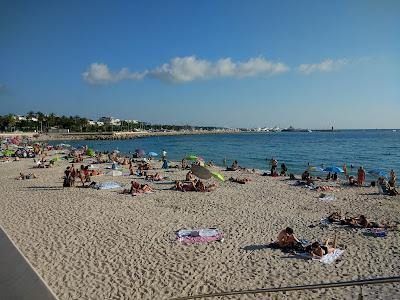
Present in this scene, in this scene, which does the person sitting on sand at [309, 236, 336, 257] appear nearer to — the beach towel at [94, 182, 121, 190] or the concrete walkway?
the concrete walkway

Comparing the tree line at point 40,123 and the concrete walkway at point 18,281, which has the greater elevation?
the tree line at point 40,123

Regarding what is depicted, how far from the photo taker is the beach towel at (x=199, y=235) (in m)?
10.2

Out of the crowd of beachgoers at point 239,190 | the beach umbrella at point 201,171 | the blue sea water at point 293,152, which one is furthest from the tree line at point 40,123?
the beach umbrella at point 201,171

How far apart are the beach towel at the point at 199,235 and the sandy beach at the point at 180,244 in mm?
270

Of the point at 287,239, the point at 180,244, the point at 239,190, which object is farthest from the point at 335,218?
the point at 239,190

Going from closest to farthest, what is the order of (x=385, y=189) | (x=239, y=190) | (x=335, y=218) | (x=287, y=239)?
(x=287, y=239), (x=335, y=218), (x=385, y=189), (x=239, y=190)

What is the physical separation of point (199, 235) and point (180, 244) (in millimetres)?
798

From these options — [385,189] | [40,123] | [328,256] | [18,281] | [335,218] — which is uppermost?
[40,123]

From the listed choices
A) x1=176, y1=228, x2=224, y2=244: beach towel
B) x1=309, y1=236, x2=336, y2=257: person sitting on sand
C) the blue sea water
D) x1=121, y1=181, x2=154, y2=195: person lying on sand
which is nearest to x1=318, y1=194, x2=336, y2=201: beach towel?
x1=309, y1=236, x2=336, y2=257: person sitting on sand

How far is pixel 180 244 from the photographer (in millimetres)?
9906

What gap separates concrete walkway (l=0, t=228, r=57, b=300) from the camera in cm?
508

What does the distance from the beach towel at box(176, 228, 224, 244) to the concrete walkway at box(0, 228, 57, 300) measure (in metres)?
4.64

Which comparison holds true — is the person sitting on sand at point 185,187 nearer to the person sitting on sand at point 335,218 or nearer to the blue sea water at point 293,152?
the person sitting on sand at point 335,218

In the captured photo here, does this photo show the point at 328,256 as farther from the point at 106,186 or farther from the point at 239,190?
the point at 106,186
